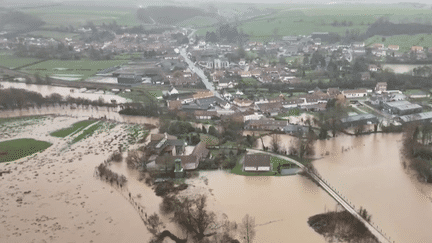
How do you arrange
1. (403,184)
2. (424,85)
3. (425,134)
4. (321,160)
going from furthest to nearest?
(424,85) → (425,134) → (321,160) → (403,184)

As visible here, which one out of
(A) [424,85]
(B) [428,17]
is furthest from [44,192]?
(B) [428,17]

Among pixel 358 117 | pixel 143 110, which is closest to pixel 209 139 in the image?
pixel 143 110

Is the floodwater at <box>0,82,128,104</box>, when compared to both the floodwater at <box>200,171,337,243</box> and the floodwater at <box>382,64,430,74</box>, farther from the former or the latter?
the floodwater at <box>382,64,430,74</box>

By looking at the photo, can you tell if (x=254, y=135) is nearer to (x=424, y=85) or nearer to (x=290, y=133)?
(x=290, y=133)

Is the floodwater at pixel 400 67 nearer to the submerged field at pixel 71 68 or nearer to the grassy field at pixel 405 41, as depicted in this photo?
the grassy field at pixel 405 41

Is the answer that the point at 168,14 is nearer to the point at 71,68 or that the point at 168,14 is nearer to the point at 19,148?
the point at 71,68

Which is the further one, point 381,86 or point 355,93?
point 381,86

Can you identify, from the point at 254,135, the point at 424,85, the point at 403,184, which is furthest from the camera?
the point at 424,85
